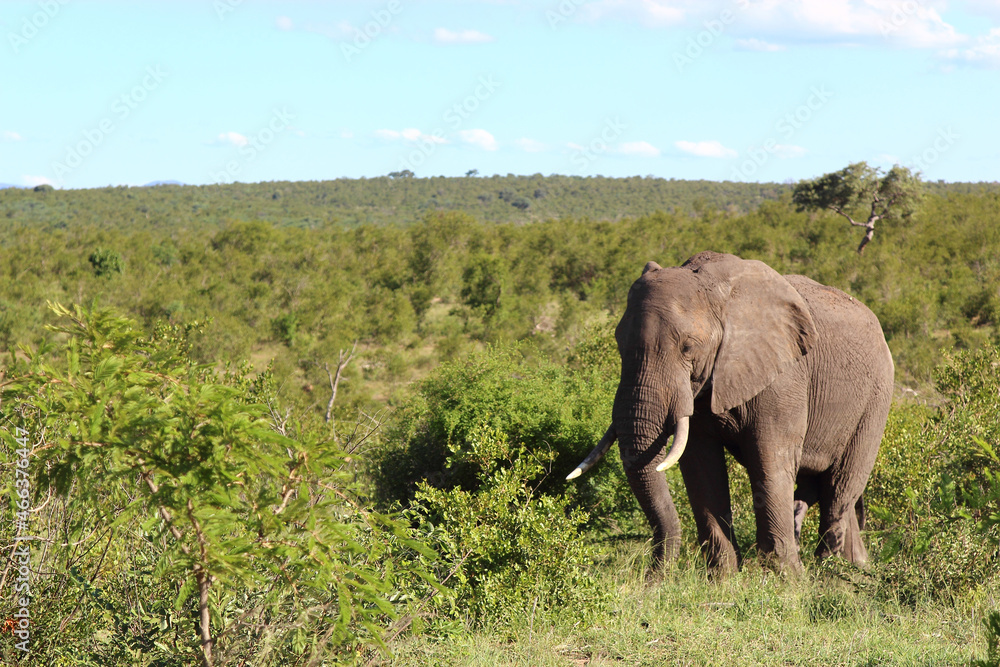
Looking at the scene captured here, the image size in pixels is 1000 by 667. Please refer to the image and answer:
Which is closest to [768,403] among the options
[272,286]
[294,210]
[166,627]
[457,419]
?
[457,419]

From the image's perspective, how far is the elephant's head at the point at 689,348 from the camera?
6.11m

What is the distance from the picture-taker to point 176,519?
347 cm

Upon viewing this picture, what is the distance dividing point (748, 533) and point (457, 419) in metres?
2.91

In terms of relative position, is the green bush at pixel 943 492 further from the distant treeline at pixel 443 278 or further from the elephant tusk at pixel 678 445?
the distant treeline at pixel 443 278

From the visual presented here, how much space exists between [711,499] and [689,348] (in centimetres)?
130

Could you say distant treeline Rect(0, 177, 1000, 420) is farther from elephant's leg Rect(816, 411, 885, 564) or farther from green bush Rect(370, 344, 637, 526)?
elephant's leg Rect(816, 411, 885, 564)

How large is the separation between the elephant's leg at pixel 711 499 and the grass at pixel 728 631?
0.92 feet

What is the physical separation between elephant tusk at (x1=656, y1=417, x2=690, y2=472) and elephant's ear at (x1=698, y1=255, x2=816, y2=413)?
1.02ft

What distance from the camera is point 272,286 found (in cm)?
3353

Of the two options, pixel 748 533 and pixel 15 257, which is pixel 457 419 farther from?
pixel 15 257

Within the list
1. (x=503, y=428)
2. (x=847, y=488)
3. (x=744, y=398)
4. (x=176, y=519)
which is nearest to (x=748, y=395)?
(x=744, y=398)

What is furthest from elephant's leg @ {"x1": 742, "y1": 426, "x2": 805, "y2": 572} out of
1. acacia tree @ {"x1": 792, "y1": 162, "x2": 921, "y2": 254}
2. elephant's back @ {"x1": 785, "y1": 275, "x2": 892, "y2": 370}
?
acacia tree @ {"x1": 792, "y1": 162, "x2": 921, "y2": 254}

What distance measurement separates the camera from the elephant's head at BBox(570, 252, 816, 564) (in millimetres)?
6105

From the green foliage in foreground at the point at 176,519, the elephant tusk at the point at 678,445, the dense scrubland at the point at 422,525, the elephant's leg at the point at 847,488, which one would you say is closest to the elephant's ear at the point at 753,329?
the elephant tusk at the point at 678,445
